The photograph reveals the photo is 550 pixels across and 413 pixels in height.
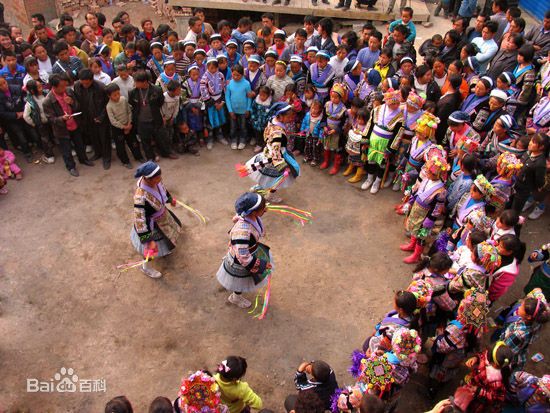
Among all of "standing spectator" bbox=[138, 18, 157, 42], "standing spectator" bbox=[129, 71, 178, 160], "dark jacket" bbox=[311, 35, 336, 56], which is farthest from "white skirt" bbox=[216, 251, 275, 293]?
"standing spectator" bbox=[138, 18, 157, 42]

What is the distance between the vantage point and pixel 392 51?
8.21 m

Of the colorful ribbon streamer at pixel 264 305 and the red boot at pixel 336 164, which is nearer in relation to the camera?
the colorful ribbon streamer at pixel 264 305

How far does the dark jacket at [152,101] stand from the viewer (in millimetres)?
7293

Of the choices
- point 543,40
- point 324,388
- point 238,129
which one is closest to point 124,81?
point 238,129

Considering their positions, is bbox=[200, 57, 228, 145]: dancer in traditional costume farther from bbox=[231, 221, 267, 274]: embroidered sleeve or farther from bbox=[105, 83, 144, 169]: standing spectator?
bbox=[231, 221, 267, 274]: embroidered sleeve

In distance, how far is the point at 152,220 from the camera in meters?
5.59

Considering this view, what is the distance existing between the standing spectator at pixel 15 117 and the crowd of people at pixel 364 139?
0.02m

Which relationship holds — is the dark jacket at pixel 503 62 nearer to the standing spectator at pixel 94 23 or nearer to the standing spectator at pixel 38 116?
the standing spectator at pixel 38 116

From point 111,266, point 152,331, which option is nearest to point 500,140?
point 152,331

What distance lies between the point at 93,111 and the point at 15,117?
1368 millimetres

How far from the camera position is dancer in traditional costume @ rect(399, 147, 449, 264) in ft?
18.3

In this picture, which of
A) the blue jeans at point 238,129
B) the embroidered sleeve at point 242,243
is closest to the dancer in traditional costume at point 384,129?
the blue jeans at point 238,129

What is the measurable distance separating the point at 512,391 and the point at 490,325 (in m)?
1.32

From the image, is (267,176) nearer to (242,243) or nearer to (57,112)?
(242,243)
